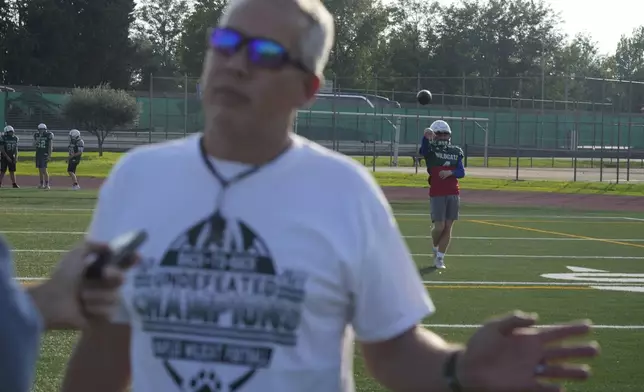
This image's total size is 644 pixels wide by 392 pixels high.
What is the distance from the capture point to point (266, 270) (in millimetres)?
2893

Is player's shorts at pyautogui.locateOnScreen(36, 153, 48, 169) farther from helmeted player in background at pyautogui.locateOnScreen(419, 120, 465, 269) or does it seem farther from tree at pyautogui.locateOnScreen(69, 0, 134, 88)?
tree at pyautogui.locateOnScreen(69, 0, 134, 88)

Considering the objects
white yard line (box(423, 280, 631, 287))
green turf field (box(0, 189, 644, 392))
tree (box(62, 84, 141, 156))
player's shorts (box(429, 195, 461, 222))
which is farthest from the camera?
tree (box(62, 84, 141, 156))

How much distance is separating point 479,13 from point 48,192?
6843 centimetres

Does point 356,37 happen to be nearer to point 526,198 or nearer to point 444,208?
point 526,198

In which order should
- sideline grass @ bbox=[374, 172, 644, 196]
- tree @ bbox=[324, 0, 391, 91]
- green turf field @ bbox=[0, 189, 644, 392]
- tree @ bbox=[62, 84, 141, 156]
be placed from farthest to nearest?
tree @ bbox=[324, 0, 391, 91]
tree @ bbox=[62, 84, 141, 156]
sideline grass @ bbox=[374, 172, 644, 196]
green turf field @ bbox=[0, 189, 644, 392]

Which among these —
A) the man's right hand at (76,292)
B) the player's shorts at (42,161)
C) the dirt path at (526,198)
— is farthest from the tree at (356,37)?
the man's right hand at (76,292)

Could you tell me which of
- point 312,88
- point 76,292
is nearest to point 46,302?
point 76,292

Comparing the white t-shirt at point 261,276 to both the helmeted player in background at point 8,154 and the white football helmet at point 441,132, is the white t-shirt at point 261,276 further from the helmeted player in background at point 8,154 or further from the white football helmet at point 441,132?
the helmeted player in background at point 8,154

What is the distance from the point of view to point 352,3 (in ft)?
285

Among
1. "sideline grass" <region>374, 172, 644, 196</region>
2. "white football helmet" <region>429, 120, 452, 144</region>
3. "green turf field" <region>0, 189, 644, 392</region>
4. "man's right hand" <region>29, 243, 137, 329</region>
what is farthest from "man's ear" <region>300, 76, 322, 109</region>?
"sideline grass" <region>374, 172, 644, 196</region>

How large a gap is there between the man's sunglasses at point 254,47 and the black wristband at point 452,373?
0.89m

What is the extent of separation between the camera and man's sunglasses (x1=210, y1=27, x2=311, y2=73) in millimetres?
3021

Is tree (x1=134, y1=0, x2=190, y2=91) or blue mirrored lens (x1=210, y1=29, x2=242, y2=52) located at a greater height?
tree (x1=134, y1=0, x2=190, y2=91)

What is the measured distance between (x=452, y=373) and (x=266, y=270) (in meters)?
0.55
